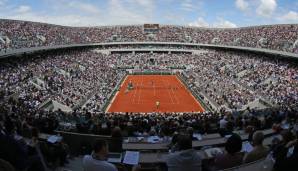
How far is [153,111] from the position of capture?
46.0 meters

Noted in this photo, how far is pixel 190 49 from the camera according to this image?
9344cm

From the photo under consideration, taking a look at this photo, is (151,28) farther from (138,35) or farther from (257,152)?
(257,152)

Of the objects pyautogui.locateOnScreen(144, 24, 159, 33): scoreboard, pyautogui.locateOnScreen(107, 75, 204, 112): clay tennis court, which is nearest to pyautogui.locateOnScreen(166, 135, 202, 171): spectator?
pyautogui.locateOnScreen(107, 75, 204, 112): clay tennis court

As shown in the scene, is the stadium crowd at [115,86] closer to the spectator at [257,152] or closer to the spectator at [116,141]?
the spectator at [257,152]

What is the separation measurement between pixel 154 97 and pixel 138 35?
44.7 meters

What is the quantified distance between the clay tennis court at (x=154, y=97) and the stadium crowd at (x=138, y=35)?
16288 millimetres

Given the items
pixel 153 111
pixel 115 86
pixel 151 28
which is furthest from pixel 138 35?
pixel 153 111

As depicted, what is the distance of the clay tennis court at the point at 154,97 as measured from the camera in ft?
156

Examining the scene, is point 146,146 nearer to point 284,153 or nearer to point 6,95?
point 284,153

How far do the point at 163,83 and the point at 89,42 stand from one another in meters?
30.2

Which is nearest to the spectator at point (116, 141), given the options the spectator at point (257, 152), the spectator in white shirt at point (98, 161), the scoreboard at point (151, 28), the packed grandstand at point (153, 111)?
the packed grandstand at point (153, 111)

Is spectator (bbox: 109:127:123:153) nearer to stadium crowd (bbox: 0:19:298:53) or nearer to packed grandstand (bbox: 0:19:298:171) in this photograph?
packed grandstand (bbox: 0:19:298:171)

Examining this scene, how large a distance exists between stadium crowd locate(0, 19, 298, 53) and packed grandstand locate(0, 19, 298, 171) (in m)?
0.29

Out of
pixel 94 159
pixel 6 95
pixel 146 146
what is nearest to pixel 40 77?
pixel 6 95
